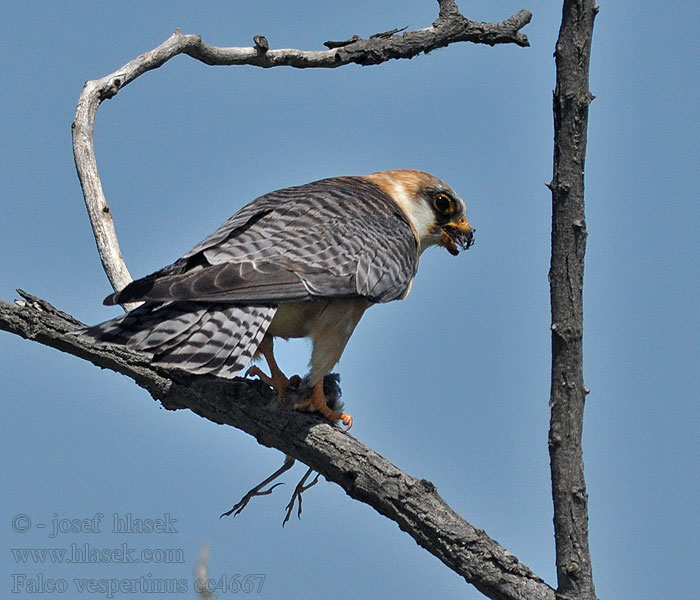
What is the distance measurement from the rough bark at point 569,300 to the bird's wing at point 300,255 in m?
1.39

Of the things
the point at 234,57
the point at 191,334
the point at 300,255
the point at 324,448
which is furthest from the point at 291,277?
the point at 234,57

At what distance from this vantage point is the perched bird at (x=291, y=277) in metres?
4.35

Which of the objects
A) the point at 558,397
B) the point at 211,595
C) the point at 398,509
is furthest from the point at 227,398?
the point at 211,595

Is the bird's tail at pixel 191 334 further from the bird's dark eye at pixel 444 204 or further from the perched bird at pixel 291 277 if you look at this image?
the bird's dark eye at pixel 444 204

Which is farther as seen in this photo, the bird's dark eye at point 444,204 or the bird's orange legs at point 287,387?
the bird's dark eye at point 444,204

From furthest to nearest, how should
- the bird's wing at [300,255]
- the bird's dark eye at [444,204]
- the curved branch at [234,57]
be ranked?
the bird's dark eye at [444,204] < the curved branch at [234,57] < the bird's wing at [300,255]

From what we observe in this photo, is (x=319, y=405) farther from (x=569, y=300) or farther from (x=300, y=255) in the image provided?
(x=569, y=300)

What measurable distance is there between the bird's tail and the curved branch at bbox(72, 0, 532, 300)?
0.83m

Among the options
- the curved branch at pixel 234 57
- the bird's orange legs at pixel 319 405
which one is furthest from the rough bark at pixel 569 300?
the curved branch at pixel 234 57

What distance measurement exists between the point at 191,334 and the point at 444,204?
2.67m

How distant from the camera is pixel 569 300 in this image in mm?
4004

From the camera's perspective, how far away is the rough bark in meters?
3.89

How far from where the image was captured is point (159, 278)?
4480mm

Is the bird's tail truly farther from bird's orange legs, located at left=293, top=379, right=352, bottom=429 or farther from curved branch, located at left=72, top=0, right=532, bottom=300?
curved branch, located at left=72, top=0, right=532, bottom=300
